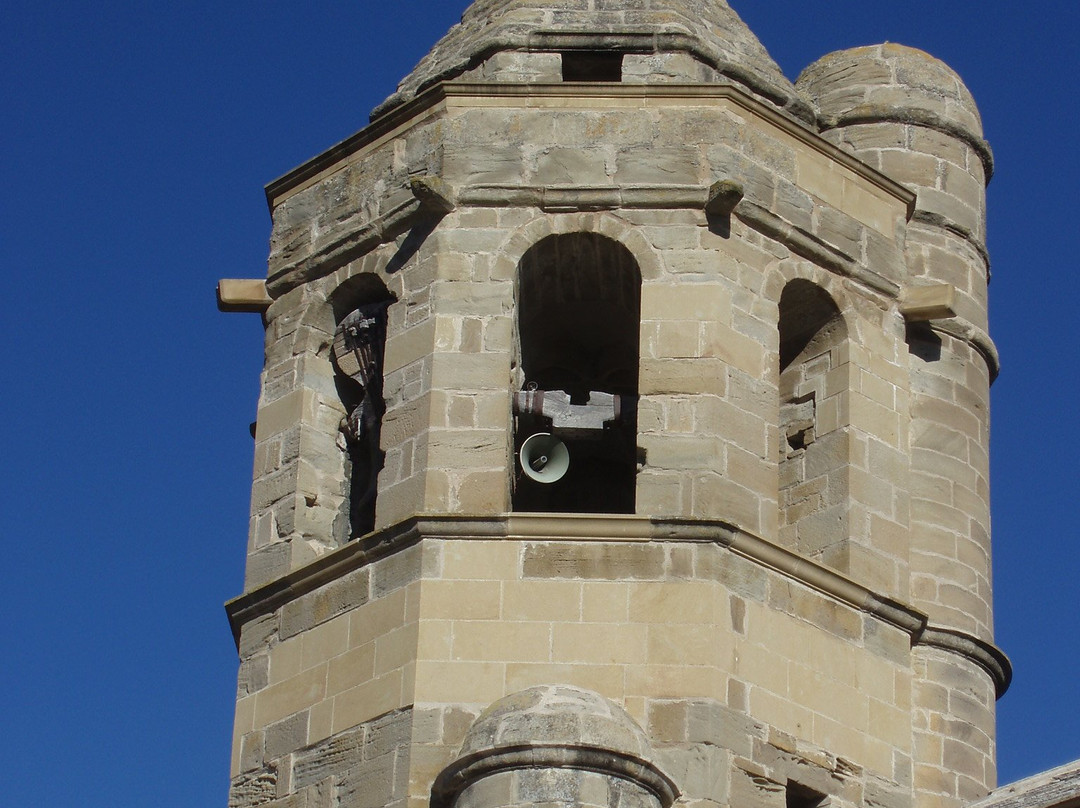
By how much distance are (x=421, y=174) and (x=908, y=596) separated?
151 inches

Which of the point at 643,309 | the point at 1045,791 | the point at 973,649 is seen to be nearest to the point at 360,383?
the point at 643,309

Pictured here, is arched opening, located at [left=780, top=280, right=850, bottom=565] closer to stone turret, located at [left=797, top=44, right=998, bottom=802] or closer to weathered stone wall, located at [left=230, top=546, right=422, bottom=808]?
stone turret, located at [left=797, top=44, right=998, bottom=802]

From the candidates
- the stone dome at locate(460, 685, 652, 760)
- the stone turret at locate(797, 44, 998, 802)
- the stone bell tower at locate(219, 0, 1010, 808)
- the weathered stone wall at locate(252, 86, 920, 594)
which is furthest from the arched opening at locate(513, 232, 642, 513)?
the stone dome at locate(460, 685, 652, 760)

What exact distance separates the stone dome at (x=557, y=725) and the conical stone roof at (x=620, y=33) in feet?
16.0

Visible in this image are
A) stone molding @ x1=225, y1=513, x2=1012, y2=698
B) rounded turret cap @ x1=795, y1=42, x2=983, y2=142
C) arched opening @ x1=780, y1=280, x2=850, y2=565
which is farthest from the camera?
rounded turret cap @ x1=795, y1=42, x2=983, y2=142

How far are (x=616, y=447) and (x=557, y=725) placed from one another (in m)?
3.57

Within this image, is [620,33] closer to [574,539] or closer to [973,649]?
[574,539]

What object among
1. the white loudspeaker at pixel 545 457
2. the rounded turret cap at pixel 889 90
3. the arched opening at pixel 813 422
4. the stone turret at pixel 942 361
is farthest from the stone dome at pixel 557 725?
the rounded turret cap at pixel 889 90

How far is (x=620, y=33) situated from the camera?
65.5ft

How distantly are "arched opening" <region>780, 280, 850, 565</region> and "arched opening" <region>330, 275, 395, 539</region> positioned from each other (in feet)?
8.06

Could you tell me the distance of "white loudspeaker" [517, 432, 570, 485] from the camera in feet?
61.7

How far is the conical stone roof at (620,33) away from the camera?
19.9 metres

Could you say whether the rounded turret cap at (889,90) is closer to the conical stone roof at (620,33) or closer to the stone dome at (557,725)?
the conical stone roof at (620,33)

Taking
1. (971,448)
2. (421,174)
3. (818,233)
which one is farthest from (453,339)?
(971,448)
